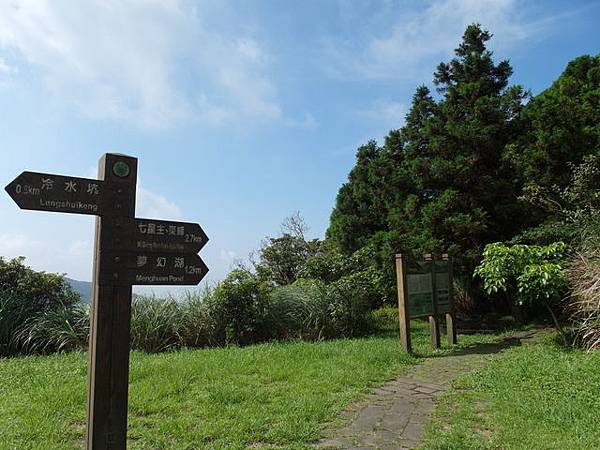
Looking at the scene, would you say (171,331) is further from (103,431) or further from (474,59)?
(474,59)

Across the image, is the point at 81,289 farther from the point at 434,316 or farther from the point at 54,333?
the point at 434,316

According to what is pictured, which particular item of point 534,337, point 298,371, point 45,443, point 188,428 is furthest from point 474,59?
point 45,443

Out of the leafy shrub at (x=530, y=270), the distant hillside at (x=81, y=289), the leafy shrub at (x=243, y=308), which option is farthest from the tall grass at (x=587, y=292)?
the distant hillside at (x=81, y=289)

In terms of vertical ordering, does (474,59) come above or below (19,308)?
above

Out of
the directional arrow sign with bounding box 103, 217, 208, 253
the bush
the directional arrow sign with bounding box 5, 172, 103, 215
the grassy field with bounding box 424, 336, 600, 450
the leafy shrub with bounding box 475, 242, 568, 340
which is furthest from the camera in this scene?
the bush

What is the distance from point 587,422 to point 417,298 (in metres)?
4.25

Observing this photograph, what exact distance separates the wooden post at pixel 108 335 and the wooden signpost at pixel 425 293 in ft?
17.8

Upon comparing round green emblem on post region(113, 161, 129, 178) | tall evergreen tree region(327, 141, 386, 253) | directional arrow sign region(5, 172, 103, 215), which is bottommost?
directional arrow sign region(5, 172, 103, 215)

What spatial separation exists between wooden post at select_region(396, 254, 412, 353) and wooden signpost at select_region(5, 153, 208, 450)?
5.24 meters

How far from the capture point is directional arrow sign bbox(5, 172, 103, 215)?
2.65 metres

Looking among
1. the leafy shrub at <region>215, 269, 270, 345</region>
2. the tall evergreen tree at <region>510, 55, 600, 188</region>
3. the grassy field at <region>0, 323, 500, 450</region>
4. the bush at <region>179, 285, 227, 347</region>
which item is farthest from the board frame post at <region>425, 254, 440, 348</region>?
the tall evergreen tree at <region>510, 55, 600, 188</region>

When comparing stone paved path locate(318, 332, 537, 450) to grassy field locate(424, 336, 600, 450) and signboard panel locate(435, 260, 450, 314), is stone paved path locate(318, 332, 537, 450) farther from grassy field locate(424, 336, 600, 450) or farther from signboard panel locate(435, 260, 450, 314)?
signboard panel locate(435, 260, 450, 314)

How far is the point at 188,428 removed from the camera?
3.74 meters

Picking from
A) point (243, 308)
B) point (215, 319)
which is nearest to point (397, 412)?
point (243, 308)
